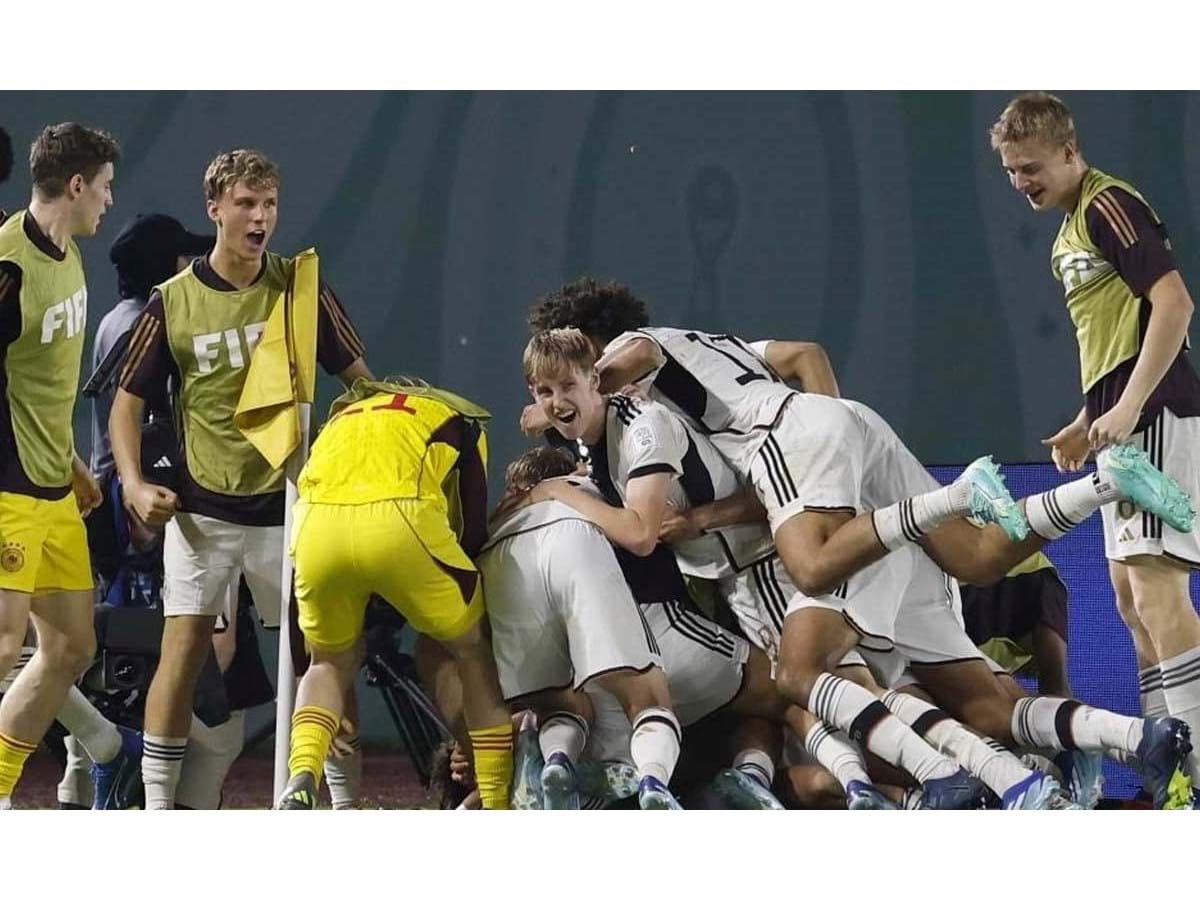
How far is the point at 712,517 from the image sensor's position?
4199 mm

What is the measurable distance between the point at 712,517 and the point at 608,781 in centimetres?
71

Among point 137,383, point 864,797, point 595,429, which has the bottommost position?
point 864,797

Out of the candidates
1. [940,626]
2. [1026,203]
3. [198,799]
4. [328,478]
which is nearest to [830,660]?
[940,626]

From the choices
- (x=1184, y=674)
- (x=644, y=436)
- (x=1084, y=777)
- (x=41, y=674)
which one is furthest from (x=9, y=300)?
(x=1184, y=674)

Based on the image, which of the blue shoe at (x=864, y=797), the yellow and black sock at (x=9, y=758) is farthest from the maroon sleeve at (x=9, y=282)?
the blue shoe at (x=864, y=797)

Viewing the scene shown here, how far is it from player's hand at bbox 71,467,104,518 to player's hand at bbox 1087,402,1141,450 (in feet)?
8.40

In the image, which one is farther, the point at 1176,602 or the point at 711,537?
the point at 711,537

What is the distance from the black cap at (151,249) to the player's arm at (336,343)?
813 millimetres

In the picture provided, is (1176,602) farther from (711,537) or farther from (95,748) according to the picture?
(95,748)

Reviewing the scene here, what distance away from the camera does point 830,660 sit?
3914 mm

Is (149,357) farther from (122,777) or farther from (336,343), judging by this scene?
(122,777)

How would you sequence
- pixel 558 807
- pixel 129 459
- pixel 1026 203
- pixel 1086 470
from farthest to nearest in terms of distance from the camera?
pixel 1026 203 < pixel 1086 470 < pixel 129 459 < pixel 558 807

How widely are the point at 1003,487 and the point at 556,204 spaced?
2223mm

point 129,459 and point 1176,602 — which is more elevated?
point 129,459
